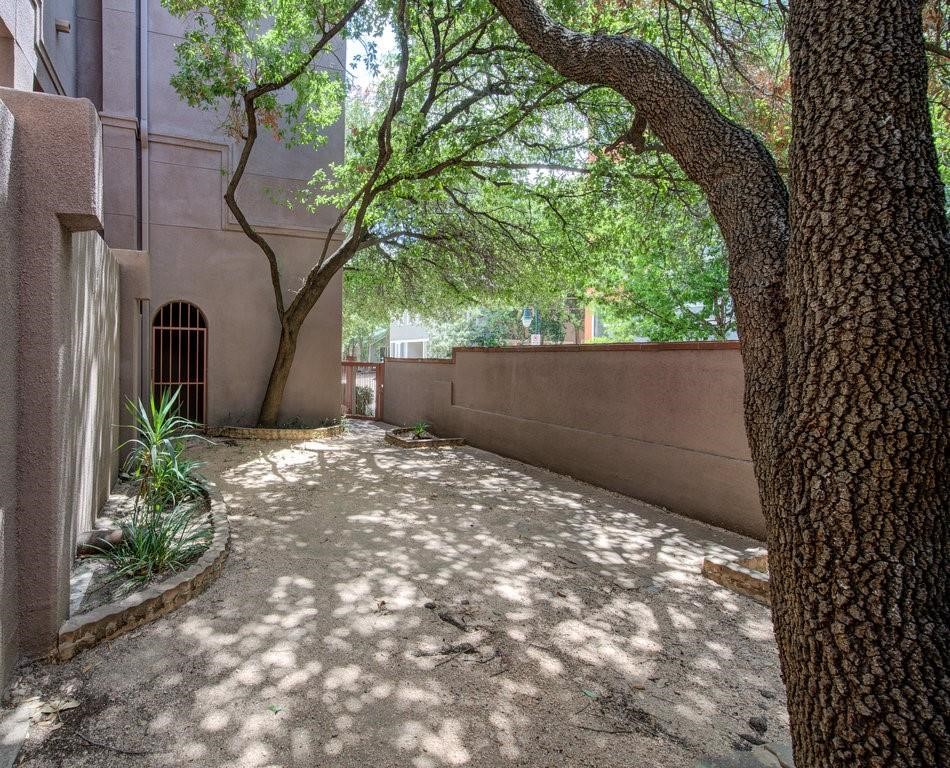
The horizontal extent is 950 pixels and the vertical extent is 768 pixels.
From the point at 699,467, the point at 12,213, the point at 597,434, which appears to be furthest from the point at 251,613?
the point at 597,434

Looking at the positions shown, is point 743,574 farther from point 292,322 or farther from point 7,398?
point 292,322

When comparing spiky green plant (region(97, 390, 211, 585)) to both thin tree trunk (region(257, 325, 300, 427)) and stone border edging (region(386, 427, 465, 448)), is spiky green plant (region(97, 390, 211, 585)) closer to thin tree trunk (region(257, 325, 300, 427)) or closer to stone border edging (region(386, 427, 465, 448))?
stone border edging (region(386, 427, 465, 448))

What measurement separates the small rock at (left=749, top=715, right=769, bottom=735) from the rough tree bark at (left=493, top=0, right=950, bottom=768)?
0.96m

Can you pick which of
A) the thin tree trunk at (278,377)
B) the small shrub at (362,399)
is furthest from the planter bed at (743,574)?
the small shrub at (362,399)

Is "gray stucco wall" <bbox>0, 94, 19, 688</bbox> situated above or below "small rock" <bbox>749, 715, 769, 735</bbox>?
above

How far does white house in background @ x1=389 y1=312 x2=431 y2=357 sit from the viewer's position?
43.1 metres

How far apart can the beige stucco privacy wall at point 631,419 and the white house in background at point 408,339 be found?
32245 mm

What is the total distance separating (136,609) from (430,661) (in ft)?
5.36

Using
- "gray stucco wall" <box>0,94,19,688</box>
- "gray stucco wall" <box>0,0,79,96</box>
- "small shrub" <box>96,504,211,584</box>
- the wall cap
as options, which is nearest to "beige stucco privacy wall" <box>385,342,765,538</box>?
the wall cap

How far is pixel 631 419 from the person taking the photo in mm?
7086

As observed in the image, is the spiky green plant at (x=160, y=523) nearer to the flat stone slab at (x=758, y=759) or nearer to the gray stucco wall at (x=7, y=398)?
the gray stucco wall at (x=7, y=398)

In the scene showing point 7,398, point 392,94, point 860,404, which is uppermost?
point 392,94

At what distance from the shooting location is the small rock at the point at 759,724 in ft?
8.68

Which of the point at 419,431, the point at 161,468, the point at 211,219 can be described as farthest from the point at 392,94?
the point at 161,468
